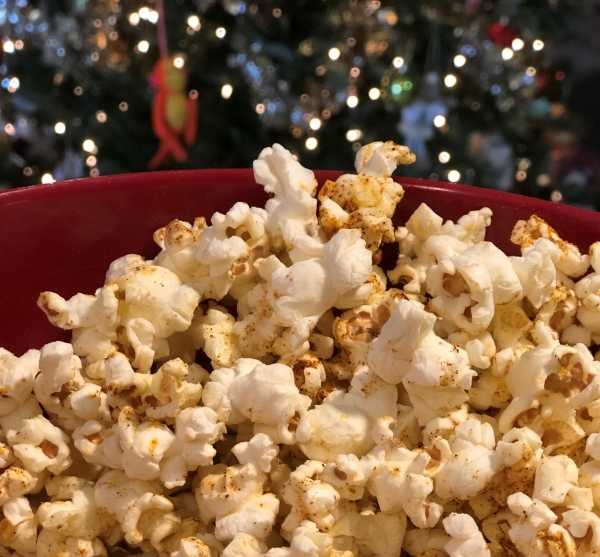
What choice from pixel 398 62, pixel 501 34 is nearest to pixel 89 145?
pixel 398 62

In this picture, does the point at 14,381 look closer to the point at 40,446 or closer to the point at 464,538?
the point at 40,446

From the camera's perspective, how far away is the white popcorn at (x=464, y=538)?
0.50 meters

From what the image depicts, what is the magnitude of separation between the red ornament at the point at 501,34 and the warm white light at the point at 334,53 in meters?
0.40

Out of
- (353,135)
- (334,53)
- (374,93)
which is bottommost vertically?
(353,135)

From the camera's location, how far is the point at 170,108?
179 centimetres

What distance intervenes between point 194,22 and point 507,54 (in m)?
0.81

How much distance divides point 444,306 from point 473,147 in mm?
1447

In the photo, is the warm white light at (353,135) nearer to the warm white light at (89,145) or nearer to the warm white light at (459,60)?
the warm white light at (459,60)

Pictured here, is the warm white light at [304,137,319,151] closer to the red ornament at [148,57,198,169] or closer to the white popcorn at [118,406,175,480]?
the red ornament at [148,57,198,169]

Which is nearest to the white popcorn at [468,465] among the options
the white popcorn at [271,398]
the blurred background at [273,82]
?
the white popcorn at [271,398]

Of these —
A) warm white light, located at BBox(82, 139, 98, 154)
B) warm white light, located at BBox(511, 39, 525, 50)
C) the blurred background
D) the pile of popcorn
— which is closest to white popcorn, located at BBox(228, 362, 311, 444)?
the pile of popcorn

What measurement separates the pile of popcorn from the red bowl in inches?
2.9

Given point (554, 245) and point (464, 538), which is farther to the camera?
point (554, 245)

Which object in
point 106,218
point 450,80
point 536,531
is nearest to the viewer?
point 536,531
